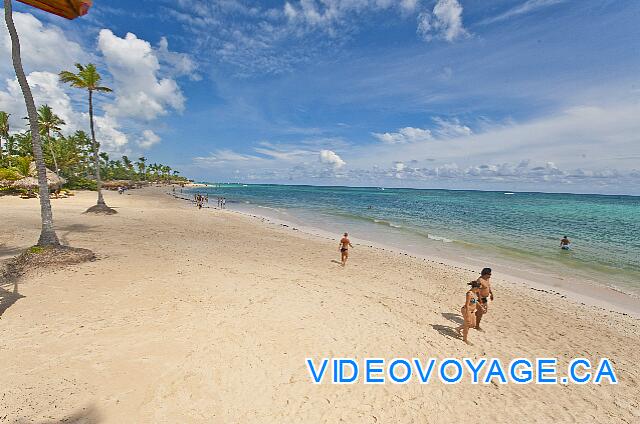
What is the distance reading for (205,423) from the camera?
16.0 ft

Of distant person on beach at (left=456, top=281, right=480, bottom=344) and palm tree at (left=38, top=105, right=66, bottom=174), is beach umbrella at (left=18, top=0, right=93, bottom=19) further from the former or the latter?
palm tree at (left=38, top=105, right=66, bottom=174)

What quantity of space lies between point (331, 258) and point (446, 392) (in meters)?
11.4

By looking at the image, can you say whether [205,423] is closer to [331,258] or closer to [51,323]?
[51,323]

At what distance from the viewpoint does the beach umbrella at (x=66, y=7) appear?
2972 mm

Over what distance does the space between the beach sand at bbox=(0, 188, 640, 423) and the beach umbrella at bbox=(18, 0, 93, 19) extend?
232 inches

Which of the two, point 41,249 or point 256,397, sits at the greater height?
point 41,249

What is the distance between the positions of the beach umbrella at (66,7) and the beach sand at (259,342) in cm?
590

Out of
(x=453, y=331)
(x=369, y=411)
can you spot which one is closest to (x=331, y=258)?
(x=453, y=331)

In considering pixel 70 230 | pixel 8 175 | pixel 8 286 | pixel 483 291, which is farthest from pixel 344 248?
pixel 8 175

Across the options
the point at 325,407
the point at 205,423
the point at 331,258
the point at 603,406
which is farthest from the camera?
the point at 331,258

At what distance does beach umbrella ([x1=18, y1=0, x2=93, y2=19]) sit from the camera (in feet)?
9.75

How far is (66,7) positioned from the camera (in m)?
3.10

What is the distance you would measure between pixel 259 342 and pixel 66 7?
7087 millimetres

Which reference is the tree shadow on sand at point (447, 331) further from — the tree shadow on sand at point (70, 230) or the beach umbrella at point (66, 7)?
the tree shadow on sand at point (70, 230)
